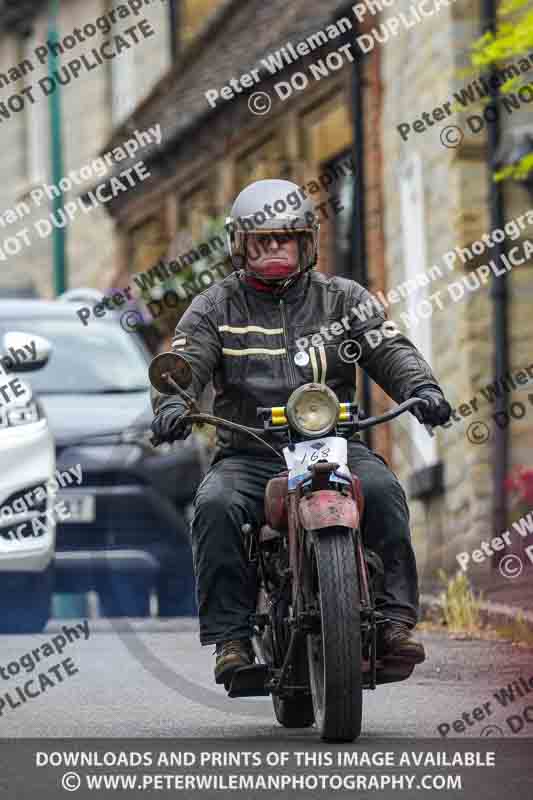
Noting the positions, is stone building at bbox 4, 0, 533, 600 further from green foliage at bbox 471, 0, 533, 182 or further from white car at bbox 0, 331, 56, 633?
white car at bbox 0, 331, 56, 633

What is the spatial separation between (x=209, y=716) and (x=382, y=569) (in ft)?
4.35

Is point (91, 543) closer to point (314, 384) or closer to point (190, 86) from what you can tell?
point (314, 384)

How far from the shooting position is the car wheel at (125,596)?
14391mm

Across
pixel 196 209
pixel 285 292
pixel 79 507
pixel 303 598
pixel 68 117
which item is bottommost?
pixel 303 598

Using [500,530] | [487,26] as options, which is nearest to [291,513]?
[500,530]

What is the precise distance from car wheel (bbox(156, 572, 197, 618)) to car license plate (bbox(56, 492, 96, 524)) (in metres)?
0.64

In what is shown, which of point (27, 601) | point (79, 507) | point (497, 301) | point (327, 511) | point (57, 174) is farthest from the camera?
point (57, 174)

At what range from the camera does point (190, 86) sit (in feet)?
99.1

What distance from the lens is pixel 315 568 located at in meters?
8.02

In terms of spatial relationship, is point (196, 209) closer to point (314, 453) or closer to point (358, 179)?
point (358, 179)

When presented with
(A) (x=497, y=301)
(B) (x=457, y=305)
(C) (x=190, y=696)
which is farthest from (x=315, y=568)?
(B) (x=457, y=305)

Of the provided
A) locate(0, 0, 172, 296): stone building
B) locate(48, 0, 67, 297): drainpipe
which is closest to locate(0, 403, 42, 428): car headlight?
locate(48, 0, 67, 297): drainpipe

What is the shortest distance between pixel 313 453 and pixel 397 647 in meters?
0.72

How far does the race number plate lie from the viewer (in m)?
8.10
